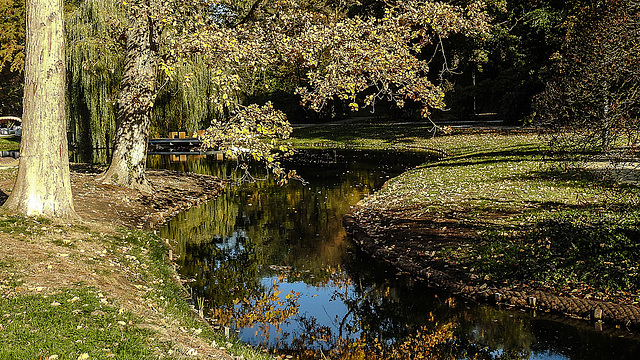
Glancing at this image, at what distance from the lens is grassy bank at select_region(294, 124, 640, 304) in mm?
9000

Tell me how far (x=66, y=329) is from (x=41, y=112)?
5.82 metres

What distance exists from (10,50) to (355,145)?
23.9m

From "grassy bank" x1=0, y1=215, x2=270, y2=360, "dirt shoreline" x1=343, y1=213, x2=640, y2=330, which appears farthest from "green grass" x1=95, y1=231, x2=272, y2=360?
"dirt shoreline" x1=343, y1=213, x2=640, y2=330

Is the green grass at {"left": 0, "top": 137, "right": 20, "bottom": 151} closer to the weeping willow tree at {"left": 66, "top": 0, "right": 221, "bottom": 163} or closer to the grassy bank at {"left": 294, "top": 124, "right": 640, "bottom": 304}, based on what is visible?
the weeping willow tree at {"left": 66, "top": 0, "right": 221, "bottom": 163}

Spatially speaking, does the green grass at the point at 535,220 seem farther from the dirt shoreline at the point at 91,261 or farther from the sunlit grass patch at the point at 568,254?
the dirt shoreline at the point at 91,261

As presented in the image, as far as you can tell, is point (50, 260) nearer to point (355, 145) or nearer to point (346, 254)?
point (346, 254)

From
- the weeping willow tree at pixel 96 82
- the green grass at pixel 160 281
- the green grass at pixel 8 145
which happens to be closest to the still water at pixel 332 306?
the green grass at pixel 160 281

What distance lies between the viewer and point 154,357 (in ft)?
17.3

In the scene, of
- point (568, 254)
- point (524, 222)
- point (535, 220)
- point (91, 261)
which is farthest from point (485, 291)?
point (91, 261)

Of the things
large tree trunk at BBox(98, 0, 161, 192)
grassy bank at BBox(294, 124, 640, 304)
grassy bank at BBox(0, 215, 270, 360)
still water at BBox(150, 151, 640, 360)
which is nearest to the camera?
grassy bank at BBox(0, 215, 270, 360)

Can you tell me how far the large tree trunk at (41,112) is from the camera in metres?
9.79

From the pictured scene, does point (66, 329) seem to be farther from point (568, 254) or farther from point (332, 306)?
point (568, 254)

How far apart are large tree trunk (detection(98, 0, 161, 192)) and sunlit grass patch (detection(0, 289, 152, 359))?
9.69 metres

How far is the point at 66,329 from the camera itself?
5.58 metres
